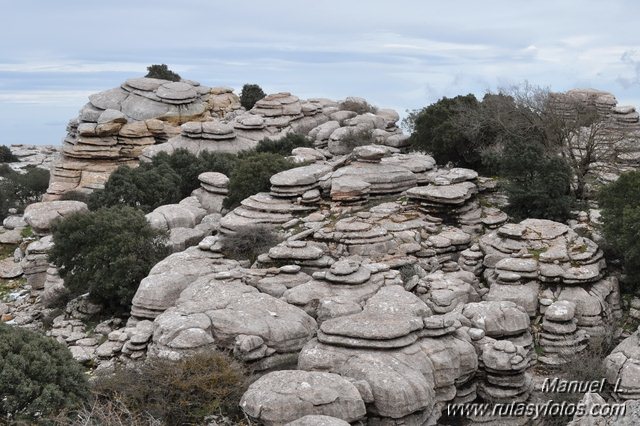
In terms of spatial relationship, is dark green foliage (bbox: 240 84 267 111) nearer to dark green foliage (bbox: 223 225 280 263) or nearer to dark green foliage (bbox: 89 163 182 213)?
dark green foliage (bbox: 89 163 182 213)

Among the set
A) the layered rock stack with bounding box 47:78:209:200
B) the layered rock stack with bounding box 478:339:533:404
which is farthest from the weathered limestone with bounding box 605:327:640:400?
the layered rock stack with bounding box 47:78:209:200

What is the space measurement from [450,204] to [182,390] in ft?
39.1

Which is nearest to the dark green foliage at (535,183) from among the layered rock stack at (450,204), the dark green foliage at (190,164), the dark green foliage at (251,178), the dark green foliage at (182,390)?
the layered rock stack at (450,204)

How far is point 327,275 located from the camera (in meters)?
16.3

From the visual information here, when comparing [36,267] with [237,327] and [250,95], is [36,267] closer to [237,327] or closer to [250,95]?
[237,327]

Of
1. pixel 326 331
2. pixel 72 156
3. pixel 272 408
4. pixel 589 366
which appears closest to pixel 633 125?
pixel 589 366

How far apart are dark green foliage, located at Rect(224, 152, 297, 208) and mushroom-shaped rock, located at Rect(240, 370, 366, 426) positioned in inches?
544

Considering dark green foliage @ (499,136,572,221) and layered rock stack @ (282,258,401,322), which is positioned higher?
dark green foliage @ (499,136,572,221)

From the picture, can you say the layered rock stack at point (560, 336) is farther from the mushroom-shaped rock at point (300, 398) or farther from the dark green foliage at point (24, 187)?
the dark green foliage at point (24, 187)

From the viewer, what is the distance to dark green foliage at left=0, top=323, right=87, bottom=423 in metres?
10.8

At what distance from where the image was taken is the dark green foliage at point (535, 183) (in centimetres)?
2091

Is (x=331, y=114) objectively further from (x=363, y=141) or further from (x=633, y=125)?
(x=633, y=125)

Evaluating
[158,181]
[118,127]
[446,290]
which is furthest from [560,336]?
[118,127]

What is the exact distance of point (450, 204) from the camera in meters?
21.0
